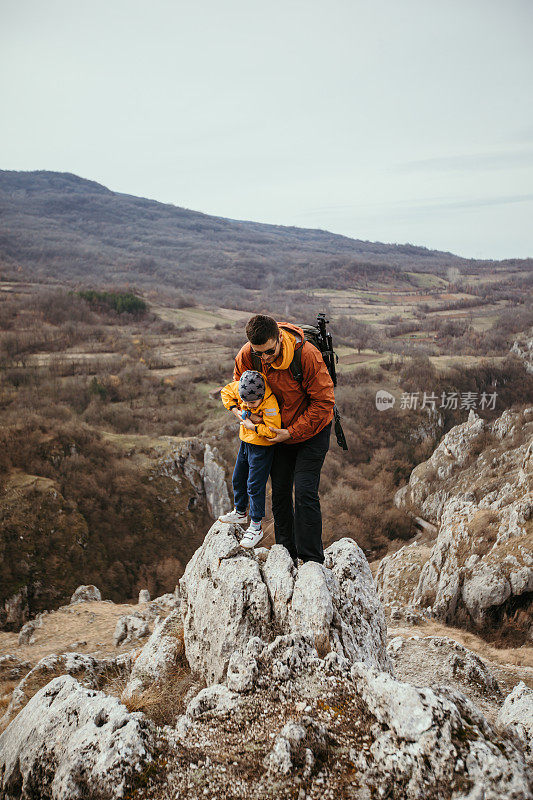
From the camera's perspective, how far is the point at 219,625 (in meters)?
6.33

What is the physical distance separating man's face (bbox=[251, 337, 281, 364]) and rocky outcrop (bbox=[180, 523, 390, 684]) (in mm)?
3160

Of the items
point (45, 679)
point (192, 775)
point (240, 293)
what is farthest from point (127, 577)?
point (240, 293)

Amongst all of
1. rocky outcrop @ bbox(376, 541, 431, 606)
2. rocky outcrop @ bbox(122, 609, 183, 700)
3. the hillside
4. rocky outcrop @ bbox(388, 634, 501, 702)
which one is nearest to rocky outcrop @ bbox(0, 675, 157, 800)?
rocky outcrop @ bbox(122, 609, 183, 700)

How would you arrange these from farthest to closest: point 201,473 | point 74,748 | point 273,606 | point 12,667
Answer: point 201,473, point 12,667, point 273,606, point 74,748

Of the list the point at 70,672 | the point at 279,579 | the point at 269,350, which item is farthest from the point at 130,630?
the point at 269,350

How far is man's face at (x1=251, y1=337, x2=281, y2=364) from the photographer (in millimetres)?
5172

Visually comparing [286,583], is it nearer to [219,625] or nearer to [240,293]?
[219,625]

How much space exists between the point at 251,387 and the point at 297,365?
2.20 ft

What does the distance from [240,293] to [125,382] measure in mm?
87579

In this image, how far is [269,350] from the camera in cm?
532

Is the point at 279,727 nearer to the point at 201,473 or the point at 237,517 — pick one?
the point at 237,517

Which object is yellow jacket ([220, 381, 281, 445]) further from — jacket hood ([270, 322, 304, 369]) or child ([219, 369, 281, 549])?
jacket hood ([270, 322, 304, 369])

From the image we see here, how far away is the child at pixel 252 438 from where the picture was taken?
218 inches

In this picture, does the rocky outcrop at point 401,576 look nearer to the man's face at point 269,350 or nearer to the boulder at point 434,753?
the boulder at point 434,753
